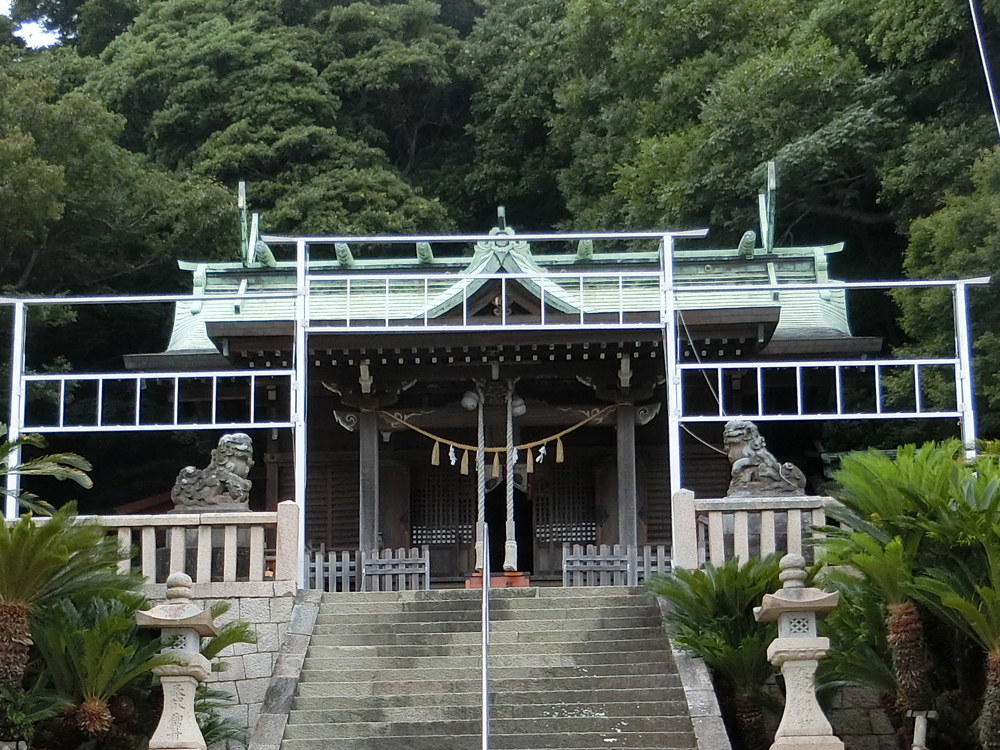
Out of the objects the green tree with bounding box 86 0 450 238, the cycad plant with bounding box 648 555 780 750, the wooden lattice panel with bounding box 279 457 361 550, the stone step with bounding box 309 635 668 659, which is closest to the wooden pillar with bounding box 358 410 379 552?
the wooden lattice panel with bounding box 279 457 361 550

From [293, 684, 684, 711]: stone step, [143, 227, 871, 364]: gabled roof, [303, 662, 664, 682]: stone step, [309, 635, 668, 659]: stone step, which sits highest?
[143, 227, 871, 364]: gabled roof

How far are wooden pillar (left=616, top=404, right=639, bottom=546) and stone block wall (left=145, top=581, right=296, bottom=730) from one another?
536cm

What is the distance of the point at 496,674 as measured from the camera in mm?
12297

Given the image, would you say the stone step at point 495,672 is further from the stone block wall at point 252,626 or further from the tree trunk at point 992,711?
the tree trunk at point 992,711

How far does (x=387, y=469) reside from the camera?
1911cm

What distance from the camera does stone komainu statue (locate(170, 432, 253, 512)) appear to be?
14484 millimetres

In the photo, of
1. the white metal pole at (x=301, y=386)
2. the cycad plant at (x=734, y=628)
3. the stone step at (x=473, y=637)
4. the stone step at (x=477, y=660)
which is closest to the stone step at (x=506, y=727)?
the cycad plant at (x=734, y=628)

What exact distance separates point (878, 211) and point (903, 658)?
17.5m

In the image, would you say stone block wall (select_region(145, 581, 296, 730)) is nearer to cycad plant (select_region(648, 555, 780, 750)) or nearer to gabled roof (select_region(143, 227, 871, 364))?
cycad plant (select_region(648, 555, 780, 750))

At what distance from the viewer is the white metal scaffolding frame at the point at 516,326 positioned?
1462 centimetres

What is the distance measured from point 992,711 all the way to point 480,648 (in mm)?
4715

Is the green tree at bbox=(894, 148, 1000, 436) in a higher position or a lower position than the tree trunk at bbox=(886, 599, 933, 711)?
higher

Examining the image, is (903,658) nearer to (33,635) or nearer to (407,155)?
(33,635)

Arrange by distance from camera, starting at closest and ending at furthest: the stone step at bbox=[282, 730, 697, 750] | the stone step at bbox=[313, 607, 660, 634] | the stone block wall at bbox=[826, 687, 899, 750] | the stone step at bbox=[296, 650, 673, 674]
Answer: the stone step at bbox=[282, 730, 697, 750], the stone block wall at bbox=[826, 687, 899, 750], the stone step at bbox=[296, 650, 673, 674], the stone step at bbox=[313, 607, 660, 634]
